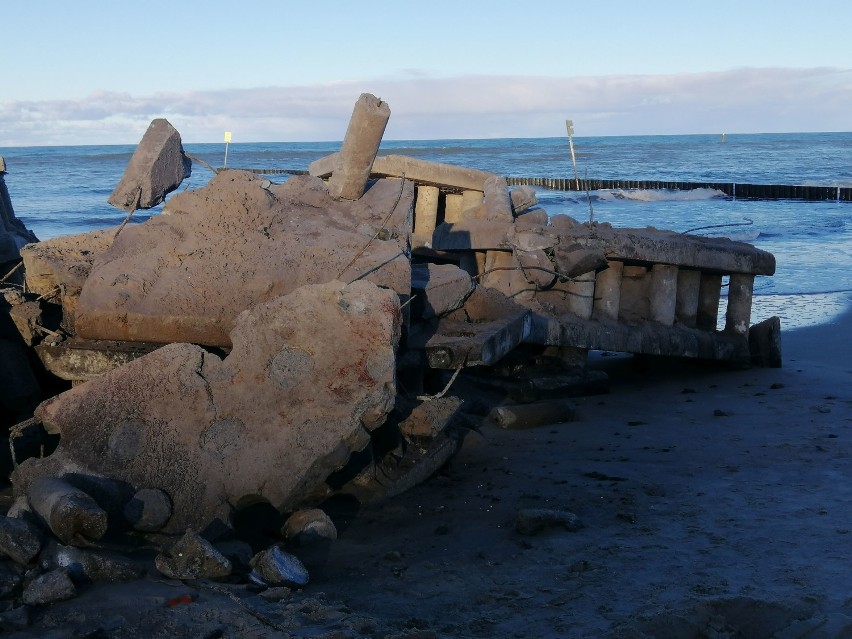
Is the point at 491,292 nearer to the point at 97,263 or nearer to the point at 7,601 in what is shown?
the point at 97,263

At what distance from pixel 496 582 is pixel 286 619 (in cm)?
97

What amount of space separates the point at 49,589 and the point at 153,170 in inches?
145

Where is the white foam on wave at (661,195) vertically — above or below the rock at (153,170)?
below

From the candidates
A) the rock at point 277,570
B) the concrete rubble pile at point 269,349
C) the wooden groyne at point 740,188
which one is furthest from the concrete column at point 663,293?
the wooden groyne at point 740,188

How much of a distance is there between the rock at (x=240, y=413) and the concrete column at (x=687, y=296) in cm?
456

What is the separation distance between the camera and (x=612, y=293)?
27.2 feet

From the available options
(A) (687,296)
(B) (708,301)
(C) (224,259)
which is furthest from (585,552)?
(B) (708,301)

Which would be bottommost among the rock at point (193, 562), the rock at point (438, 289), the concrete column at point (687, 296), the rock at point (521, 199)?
the rock at point (193, 562)

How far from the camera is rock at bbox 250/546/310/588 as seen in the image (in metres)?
3.82

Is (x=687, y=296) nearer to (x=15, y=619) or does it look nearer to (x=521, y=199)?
(x=521, y=199)

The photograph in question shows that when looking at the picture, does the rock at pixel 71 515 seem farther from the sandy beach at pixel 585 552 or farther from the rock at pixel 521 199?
the rock at pixel 521 199

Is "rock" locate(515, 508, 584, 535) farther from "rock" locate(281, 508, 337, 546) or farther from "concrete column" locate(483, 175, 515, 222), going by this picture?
"concrete column" locate(483, 175, 515, 222)

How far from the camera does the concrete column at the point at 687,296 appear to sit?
8.62 metres

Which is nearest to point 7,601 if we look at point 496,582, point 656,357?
point 496,582
